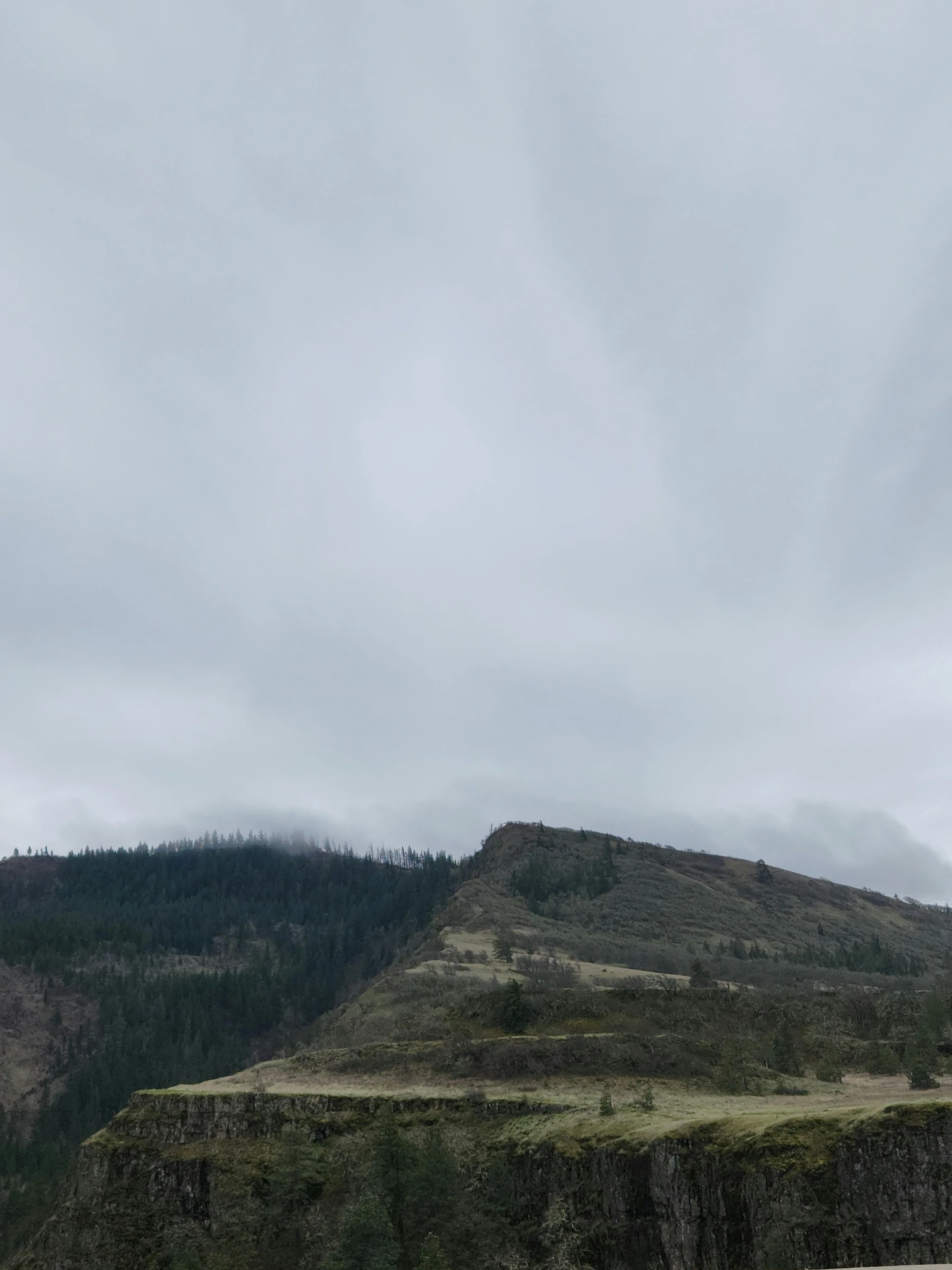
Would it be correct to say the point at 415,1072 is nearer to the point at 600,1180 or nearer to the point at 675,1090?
the point at 675,1090

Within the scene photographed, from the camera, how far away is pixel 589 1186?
30062 mm

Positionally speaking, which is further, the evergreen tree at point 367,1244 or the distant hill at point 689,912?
the distant hill at point 689,912

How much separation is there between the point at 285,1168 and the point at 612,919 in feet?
342

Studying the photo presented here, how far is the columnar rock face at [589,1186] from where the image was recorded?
22.1 meters

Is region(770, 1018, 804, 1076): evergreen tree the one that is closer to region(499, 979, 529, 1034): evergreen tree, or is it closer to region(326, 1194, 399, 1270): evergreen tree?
region(499, 979, 529, 1034): evergreen tree

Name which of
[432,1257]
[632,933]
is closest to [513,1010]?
[432,1257]

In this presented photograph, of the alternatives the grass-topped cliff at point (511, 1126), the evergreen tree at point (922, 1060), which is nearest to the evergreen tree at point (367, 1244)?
the grass-topped cliff at point (511, 1126)

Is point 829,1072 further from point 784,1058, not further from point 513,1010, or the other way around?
point 513,1010

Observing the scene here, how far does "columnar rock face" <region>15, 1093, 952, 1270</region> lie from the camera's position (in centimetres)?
2211

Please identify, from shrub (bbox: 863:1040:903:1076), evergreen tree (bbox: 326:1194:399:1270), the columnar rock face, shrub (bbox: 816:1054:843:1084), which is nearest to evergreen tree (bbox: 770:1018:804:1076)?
shrub (bbox: 816:1054:843:1084)

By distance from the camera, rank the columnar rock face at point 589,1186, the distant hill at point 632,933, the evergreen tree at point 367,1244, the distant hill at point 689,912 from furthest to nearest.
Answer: the distant hill at point 689,912 → the distant hill at point 632,933 → the evergreen tree at point 367,1244 → the columnar rock face at point 589,1186

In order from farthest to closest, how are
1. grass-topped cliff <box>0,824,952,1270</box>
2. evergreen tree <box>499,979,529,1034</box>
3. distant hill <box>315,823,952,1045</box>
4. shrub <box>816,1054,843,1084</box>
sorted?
distant hill <box>315,823,952,1045</box> → evergreen tree <box>499,979,529,1034</box> → shrub <box>816,1054,843,1084</box> → grass-topped cliff <box>0,824,952,1270</box>

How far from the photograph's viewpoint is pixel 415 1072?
46.6m

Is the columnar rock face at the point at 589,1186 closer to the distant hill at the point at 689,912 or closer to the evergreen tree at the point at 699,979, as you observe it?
the evergreen tree at the point at 699,979
